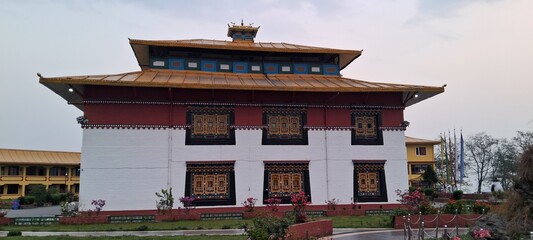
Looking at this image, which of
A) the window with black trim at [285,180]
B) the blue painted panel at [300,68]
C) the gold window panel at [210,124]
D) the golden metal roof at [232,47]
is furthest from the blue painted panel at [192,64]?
the window with black trim at [285,180]

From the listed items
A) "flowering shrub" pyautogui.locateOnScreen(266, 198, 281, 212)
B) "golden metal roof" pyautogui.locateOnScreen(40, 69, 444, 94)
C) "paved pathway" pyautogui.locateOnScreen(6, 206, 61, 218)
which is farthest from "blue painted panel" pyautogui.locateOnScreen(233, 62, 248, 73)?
"paved pathway" pyautogui.locateOnScreen(6, 206, 61, 218)

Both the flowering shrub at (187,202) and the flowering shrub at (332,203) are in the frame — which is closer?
the flowering shrub at (187,202)

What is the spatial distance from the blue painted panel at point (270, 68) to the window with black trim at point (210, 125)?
3776mm

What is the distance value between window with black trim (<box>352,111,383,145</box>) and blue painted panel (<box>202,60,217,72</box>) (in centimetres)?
772

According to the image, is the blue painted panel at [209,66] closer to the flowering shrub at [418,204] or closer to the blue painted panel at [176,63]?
the blue painted panel at [176,63]

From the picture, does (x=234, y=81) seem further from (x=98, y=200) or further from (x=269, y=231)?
(x=269, y=231)

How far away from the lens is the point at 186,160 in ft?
69.3

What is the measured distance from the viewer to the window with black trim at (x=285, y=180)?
860 inches

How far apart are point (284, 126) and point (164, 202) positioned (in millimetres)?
6833

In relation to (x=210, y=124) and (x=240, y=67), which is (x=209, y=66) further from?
(x=210, y=124)

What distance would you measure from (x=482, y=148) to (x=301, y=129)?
139 feet

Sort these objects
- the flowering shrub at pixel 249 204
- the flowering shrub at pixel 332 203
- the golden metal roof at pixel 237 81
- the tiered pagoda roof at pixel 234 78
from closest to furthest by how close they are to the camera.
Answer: the golden metal roof at pixel 237 81, the tiered pagoda roof at pixel 234 78, the flowering shrub at pixel 249 204, the flowering shrub at pixel 332 203

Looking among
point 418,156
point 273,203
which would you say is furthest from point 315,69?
point 418,156

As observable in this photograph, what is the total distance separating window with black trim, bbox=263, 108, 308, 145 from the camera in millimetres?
22234
